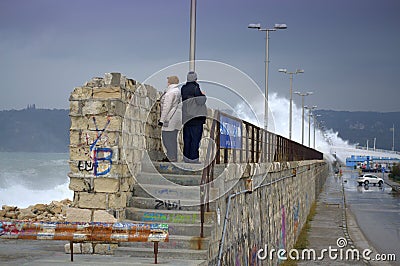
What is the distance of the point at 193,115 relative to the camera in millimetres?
12320

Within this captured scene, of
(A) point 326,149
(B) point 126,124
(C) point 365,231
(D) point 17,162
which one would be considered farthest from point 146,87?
(A) point 326,149

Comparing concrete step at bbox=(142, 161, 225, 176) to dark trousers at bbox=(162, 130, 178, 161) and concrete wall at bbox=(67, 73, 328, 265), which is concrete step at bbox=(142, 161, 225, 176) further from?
dark trousers at bbox=(162, 130, 178, 161)

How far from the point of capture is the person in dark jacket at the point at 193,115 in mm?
12289

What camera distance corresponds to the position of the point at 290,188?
23859 mm

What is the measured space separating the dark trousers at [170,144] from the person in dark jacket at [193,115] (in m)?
0.77

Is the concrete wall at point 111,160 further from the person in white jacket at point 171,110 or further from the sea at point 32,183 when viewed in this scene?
the sea at point 32,183

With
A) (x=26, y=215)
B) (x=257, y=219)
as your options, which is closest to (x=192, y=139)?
(x=257, y=219)

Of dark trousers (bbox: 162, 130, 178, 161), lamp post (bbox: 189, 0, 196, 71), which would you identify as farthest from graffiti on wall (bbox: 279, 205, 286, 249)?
Answer: dark trousers (bbox: 162, 130, 178, 161)

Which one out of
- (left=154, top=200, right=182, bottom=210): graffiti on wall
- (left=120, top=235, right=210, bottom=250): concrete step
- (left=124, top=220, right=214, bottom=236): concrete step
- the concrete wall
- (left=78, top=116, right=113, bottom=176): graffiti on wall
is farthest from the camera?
(left=154, top=200, right=182, bottom=210): graffiti on wall

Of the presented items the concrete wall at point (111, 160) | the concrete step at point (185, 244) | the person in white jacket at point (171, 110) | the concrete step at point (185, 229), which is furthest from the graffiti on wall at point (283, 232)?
the concrete step at point (185, 244)

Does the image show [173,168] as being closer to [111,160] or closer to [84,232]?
[111,160]

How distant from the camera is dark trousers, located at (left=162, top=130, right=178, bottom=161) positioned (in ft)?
43.1

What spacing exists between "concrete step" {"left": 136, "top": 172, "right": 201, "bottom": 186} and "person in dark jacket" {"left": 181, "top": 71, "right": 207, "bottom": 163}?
941 mm

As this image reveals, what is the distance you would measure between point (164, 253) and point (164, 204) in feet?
5.06
